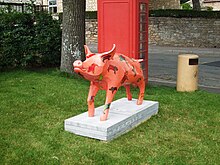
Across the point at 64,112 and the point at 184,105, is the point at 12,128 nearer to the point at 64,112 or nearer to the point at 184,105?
the point at 64,112

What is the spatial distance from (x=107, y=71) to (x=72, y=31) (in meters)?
4.78

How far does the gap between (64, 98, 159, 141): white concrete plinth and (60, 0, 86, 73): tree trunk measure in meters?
4.09

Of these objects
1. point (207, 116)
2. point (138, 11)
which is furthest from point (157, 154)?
point (138, 11)

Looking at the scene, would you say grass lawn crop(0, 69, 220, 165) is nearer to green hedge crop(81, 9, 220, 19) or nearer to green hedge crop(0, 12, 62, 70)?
green hedge crop(0, 12, 62, 70)

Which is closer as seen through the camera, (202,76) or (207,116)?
(207,116)

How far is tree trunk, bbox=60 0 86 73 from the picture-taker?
9.24 m

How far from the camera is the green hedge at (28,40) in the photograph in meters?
10.0

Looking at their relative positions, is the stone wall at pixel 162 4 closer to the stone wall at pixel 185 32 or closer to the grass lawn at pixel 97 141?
the stone wall at pixel 185 32

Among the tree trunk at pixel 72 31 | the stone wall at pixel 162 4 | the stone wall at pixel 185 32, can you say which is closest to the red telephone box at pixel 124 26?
the tree trunk at pixel 72 31

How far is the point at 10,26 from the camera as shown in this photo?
1015 centimetres

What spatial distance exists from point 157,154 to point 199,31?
1678 centimetres

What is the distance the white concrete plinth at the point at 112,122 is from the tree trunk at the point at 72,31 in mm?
4085

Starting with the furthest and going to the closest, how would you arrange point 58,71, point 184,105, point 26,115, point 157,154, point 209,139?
point 58,71
point 184,105
point 26,115
point 209,139
point 157,154

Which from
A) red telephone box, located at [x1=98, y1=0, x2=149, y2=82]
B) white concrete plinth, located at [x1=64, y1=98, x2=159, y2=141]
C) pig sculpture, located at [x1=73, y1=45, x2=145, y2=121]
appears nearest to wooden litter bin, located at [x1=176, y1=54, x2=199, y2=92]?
red telephone box, located at [x1=98, y1=0, x2=149, y2=82]
